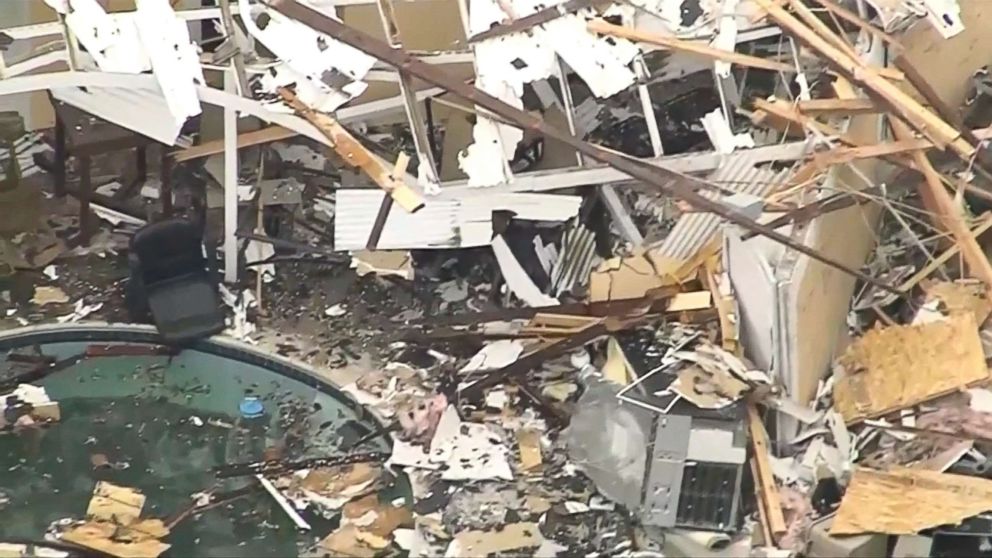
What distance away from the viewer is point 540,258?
4.16 meters

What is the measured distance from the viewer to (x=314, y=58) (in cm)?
345

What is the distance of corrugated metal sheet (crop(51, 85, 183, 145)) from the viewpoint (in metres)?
3.74

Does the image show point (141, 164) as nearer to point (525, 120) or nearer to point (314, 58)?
point (314, 58)

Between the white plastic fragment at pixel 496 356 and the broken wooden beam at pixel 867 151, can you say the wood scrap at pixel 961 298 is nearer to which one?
the broken wooden beam at pixel 867 151

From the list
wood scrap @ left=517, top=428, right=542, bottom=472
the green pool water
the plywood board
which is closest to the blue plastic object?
the green pool water

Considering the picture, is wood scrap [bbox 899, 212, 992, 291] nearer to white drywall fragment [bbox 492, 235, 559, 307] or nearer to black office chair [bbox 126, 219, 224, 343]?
white drywall fragment [bbox 492, 235, 559, 307]

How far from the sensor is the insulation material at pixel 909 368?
3.44m

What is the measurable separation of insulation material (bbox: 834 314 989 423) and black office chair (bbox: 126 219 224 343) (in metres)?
1.96

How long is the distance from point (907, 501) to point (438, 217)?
5.27 feet

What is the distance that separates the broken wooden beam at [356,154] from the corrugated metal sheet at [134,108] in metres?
0.41

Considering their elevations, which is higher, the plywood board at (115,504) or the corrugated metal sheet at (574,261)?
the corrugated metal sheet at (574,261)

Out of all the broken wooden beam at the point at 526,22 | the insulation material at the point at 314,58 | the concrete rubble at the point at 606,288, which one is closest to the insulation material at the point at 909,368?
the concrete rubble at the point at 606,288

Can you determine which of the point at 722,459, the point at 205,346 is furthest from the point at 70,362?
the point at 722,459

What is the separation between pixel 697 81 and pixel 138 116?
1.88 meters
